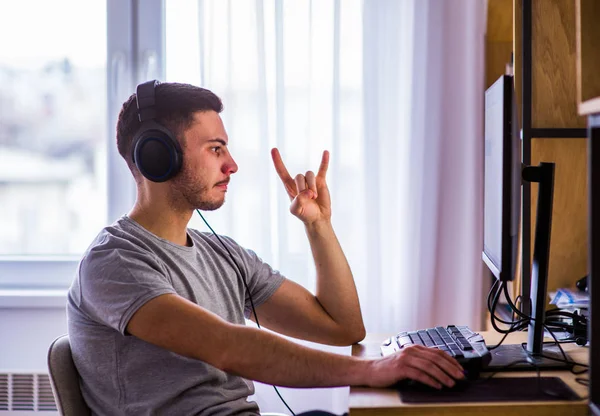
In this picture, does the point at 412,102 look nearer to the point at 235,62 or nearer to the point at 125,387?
the point at 235,62

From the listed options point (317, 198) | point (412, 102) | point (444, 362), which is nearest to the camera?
point (444, 362)

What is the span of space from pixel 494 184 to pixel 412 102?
1010 mm

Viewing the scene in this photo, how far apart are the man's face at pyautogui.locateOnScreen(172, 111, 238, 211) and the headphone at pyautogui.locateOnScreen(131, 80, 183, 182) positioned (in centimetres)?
4

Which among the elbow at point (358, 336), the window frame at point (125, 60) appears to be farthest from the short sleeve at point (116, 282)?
the window frame at point (125, 60)

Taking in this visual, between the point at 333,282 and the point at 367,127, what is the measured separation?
2.63ft

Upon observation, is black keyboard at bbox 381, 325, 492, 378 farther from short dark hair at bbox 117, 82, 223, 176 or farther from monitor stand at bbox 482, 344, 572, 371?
short dark hair at bbox 117, 82, 223, 176

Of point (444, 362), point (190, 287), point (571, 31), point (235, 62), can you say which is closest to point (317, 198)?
point (190, 287)

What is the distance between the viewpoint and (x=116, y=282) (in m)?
1.17

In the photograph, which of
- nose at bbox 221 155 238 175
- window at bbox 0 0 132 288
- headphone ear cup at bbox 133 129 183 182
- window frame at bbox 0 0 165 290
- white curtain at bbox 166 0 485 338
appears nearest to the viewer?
headphone ear cup at bbox 133 129 183 182

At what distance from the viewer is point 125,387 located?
122 centimetres

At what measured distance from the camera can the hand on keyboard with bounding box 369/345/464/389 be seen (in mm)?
1100

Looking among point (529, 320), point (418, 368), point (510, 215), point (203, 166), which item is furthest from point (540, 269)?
point (203, 166)

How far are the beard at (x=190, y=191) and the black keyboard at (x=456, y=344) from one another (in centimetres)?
46

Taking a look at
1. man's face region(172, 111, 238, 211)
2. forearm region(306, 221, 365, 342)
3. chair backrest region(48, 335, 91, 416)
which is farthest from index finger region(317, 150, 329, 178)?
chair backrest region(48, 335, 91, 416)
